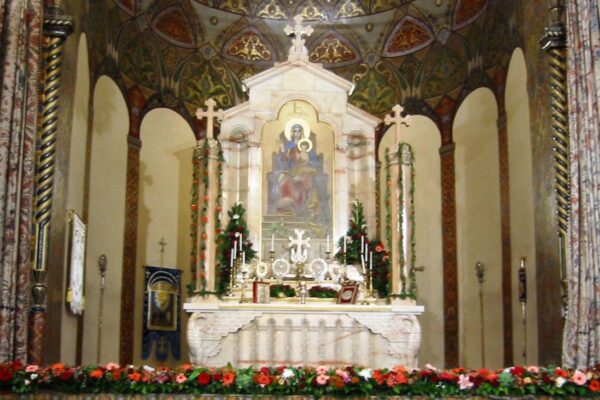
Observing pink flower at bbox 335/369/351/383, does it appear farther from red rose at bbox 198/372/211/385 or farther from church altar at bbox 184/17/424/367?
church altar at bbox 184/17/424/367

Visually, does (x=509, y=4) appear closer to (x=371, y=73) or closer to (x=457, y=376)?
(x=371, y=73)

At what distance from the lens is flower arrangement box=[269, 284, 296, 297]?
13180 millimetres

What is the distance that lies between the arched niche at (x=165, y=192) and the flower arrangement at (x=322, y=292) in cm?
341

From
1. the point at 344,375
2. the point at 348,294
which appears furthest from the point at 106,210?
the point at 344,375

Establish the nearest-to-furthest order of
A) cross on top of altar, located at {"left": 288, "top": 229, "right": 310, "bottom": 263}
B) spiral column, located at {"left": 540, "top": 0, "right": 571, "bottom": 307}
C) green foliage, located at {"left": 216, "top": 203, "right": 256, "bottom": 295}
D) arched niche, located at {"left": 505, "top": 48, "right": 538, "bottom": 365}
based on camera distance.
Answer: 1. spiral column, located at {"left": 540, "top": 0, "right": 571, "bottom": 307}
2. arched niche, located at {"left": 505, "top": 48, "right": 538, "bottom": 365}
3. green foliage, located at {"left": 216, "top": 203, "right": 256, "bottom": 295}
4. cross on top of altar, located at {"left": 288, "top": 229, "right": 310, "bottom": 263}

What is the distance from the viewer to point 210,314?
12070mm

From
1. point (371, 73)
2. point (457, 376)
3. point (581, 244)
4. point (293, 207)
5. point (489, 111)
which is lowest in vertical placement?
point (457, 376)

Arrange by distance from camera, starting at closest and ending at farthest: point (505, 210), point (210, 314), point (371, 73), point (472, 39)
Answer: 1. point (210, 314)
2. point (505, 210)
3. point (472, 39)
4. point (371, 73)

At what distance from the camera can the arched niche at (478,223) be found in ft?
48.4

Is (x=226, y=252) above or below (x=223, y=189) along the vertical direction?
→ below

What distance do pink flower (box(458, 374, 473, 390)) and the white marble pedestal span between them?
398 centimetres

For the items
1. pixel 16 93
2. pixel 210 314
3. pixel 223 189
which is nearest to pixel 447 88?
pixel 223 189

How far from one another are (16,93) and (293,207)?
573 centimetres

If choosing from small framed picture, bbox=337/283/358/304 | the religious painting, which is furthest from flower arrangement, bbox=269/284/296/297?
the religious painting
